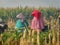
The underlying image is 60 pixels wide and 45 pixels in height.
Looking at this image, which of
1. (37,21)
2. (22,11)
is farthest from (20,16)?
(37,21)

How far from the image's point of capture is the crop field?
6.27ft

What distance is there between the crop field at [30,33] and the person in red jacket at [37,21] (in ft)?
0.10

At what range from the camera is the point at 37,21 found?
1959mm

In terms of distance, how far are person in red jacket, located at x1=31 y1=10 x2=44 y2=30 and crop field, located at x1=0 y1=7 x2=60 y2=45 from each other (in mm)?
30

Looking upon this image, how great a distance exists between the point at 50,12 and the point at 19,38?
358mm

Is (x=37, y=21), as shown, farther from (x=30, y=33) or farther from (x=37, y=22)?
(x=30, y=33)

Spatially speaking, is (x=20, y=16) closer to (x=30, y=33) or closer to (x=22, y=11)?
(x=22, y=11)

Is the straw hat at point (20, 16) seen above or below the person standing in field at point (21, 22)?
above

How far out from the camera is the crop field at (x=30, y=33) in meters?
1.91

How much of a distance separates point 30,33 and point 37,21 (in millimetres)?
123

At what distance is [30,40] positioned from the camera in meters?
1.92

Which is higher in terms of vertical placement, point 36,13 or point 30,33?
point 36,13

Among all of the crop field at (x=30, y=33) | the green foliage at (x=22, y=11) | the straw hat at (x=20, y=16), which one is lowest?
the crop field at (x=30, y=33)

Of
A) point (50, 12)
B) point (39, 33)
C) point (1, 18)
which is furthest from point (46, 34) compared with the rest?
point (1, 18)
